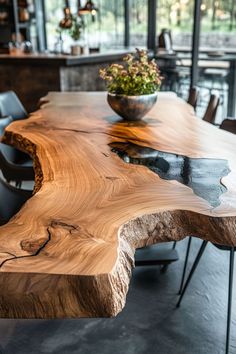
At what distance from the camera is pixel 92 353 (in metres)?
2.05

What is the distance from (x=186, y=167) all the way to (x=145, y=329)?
88 centimetres

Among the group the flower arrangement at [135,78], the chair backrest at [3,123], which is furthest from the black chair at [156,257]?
the chair backrest at [3,123]

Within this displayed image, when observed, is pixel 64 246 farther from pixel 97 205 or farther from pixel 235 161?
pixel 235 161

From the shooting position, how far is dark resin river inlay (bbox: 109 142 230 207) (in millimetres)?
1645

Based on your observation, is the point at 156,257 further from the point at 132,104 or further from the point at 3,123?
the point at 3,123

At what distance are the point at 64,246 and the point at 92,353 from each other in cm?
104

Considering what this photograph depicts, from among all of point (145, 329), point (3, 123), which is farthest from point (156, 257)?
point (3, 123)

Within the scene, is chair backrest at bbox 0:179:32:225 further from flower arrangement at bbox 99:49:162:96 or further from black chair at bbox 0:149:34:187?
flower arrangement at bbox 99:49:162:96

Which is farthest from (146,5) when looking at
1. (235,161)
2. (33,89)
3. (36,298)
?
(36,298)

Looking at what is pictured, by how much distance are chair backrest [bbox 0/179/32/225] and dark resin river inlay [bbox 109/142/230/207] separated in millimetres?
564

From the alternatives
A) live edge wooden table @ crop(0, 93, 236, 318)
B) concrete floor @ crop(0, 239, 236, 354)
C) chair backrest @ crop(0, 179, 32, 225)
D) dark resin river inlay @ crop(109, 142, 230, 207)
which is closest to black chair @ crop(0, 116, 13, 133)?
live edge wooden table @ crop(0, 93, 236, 318)

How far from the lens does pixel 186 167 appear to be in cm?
193

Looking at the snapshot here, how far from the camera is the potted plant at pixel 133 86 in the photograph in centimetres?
275

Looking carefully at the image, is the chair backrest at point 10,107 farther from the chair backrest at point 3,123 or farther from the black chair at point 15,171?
the black chair at point 15,171
